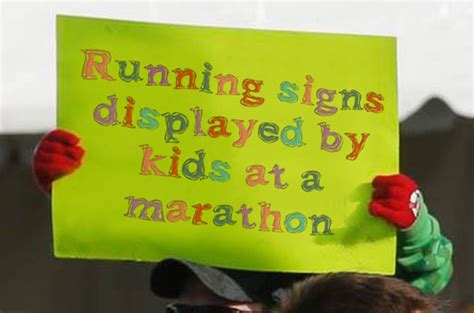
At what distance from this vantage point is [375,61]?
Result: 189cm

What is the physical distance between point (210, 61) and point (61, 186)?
309 mm

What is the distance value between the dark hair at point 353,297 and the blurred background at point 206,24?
1176mm

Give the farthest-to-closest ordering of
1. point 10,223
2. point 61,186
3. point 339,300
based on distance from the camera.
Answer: point 10,223, point 61,186, point 339,300

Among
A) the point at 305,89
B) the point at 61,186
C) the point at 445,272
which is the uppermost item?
the point at 305,89

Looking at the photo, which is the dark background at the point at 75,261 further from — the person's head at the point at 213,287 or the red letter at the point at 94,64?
the person's head at the point at 213,287

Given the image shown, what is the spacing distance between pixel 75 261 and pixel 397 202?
3.40 feet

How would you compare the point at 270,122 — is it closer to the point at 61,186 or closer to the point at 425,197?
the point at 61,186

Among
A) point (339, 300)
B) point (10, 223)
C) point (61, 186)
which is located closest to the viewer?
point (339, 300)

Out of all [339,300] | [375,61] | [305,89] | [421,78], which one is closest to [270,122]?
[305,89]

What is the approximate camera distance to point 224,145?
6.09 ft

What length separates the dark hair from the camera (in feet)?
4.31

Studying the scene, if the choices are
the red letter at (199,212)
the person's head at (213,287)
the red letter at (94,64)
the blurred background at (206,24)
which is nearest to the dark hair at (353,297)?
the person's head at (213,287)

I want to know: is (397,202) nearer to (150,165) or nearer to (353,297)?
(150,165)

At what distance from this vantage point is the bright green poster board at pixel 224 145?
1.84m
